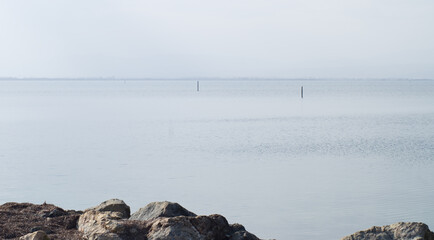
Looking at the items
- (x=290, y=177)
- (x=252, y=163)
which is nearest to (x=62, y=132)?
(x=252, y=163)

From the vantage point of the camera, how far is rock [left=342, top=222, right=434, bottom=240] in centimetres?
799

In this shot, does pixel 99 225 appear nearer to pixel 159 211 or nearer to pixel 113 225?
pixel 113 225

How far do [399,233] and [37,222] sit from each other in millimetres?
4881

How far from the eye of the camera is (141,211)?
863 cm

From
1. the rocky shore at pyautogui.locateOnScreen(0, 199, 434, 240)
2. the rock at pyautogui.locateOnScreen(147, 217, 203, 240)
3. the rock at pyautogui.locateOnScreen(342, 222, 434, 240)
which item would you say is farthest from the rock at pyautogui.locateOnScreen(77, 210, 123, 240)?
the rock at pyautogui.locateOnScreen(342, 222, 434, 240)

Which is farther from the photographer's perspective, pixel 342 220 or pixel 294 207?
pixel 294 207

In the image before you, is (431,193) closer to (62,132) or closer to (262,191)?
(262,191)

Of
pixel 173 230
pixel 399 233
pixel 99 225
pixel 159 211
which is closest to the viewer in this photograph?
pixel 173 230

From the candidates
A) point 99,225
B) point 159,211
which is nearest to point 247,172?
point 159,211

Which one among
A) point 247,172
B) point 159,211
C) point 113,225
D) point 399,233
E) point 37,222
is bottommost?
point 247,172

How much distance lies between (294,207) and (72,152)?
15921 millimetres

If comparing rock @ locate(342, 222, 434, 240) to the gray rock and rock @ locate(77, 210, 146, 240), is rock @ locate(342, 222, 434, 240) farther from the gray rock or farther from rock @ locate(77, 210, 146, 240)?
rock @ locate(77, 210, 146, 240)

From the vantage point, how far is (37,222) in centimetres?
841

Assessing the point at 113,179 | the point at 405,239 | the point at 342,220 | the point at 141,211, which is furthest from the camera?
the point at 113,179
